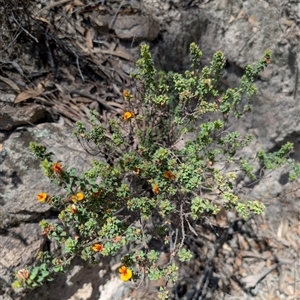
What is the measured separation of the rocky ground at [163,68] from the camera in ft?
6.33

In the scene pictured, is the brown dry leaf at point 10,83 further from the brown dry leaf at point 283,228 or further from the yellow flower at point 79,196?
the brown dry leaf at point 283,228

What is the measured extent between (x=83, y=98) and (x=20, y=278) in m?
1.06

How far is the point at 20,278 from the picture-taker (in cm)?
133

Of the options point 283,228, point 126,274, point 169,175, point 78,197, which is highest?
point 169,175

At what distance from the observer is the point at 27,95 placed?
1.99 meters

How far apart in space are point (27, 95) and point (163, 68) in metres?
0.76

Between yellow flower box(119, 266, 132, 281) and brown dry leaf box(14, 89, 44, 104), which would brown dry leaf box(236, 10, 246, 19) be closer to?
brown dry leaf box(14, 89, 44, 104)

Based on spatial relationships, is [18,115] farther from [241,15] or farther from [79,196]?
[241,15]

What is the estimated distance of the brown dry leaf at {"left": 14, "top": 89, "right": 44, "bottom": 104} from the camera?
1.95m

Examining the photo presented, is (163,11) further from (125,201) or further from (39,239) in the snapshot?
(39,239)

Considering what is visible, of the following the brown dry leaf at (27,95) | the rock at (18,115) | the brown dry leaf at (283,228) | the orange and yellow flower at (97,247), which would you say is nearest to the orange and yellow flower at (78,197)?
the orange and yellow flower at (97,247)

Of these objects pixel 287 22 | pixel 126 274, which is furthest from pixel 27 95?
pixel 287 22

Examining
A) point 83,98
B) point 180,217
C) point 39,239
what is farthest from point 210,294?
point 83,98

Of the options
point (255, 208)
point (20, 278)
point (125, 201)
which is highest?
point (255, 208)
